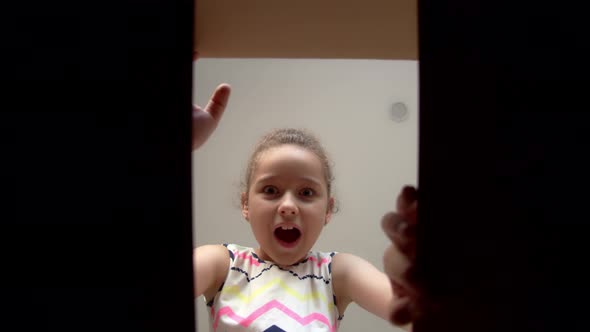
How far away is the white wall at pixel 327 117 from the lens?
146 cm

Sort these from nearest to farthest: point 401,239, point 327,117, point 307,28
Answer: point 401,239, point 307,28, point 327,117

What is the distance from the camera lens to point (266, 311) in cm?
63

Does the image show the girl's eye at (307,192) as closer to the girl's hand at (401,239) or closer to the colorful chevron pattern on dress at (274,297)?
the colorful chevron pattern on dress at (274,297)

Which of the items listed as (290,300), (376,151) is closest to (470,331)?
(290,300)

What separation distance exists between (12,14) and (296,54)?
344mm

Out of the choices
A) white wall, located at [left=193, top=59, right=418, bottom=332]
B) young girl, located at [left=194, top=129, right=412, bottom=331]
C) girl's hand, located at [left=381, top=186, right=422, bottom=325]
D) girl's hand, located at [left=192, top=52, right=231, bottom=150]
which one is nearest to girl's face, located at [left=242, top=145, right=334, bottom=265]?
young girl, located at [left=194, top=129, right=412, bottom=331]

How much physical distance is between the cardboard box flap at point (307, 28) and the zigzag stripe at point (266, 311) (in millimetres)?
353

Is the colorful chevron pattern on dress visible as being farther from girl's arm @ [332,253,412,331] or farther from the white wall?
the white wall

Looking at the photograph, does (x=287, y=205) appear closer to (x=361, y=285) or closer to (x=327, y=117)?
(x=361, y=285)

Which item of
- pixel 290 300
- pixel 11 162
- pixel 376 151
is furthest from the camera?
pixel 376 151

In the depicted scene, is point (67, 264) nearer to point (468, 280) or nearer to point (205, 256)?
point (468, 280)

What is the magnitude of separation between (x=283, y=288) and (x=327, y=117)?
0.88 meters

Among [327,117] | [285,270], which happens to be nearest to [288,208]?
[285,270]

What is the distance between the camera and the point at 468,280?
0.26m
